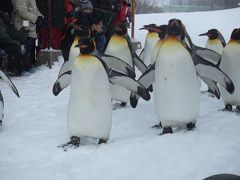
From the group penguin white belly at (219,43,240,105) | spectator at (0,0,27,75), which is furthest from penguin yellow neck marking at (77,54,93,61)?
spectator at (0,0,27,75)

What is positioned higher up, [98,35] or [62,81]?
[98,35]

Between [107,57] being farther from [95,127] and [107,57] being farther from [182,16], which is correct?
[182,16]

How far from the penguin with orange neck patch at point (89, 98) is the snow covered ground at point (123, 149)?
14 cm

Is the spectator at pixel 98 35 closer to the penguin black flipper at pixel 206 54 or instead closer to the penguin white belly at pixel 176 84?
the penguin black flipper at pixel 206 54

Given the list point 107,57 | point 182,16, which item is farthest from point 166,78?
point 182,16

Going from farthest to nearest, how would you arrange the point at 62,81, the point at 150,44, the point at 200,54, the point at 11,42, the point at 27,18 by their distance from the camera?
the point at 27,18 < the point at 11,42 < the point at 150,44 < the point at 200,54 < the point at 62,81

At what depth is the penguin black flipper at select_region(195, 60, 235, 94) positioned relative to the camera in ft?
13.7

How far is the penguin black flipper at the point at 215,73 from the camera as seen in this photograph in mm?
4164

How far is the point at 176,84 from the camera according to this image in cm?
413

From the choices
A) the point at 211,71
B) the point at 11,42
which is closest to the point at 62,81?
the point at 211,71

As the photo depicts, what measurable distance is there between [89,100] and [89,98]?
2 centimetres

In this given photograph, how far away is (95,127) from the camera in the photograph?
12.8 feet

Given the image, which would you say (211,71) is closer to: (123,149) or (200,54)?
(200,54)

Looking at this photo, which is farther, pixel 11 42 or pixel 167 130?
pixel 11 42
